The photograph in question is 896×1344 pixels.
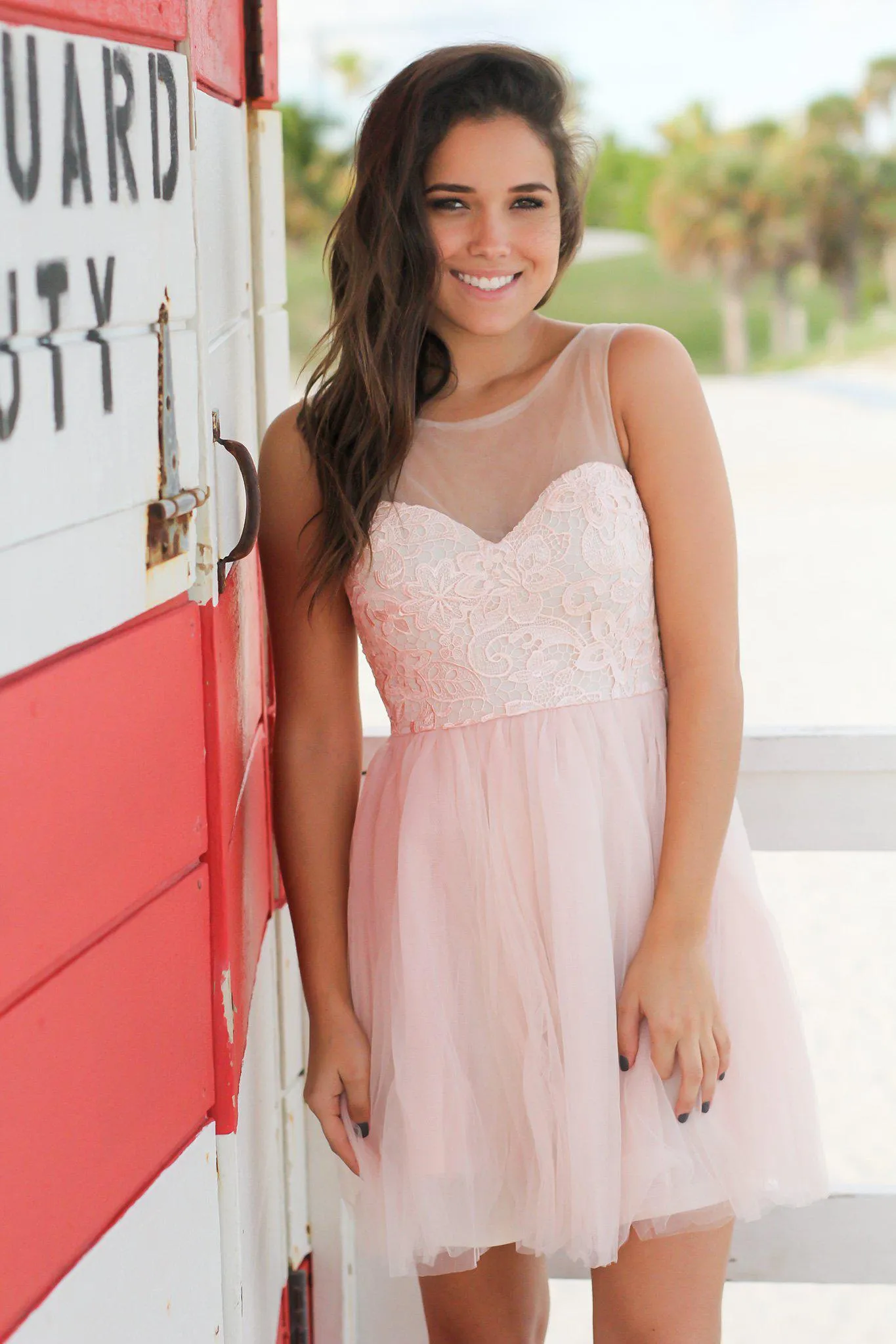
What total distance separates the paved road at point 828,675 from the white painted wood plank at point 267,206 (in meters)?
0.87

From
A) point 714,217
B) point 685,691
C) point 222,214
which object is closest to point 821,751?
point 685,691

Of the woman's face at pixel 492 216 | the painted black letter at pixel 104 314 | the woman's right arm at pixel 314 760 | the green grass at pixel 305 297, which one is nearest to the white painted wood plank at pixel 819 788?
the woman's right arm at pixel 314 760

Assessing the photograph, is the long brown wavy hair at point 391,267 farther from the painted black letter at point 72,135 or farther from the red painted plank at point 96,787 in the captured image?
the painted black letter at point 72,135

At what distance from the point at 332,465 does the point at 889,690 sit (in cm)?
818

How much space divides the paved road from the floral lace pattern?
18.4 inches

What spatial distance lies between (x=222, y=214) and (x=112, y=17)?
1.59ft

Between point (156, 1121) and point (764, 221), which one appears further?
point (764, 221)

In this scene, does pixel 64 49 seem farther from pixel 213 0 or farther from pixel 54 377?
pixel 213 0

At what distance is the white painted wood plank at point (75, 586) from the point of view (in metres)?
0.86

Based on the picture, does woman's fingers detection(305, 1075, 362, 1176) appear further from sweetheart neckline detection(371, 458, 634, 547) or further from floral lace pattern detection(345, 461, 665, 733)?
sweetheart neckline detection(371, 458, 634, 547)

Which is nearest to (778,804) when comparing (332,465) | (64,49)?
(332,465)

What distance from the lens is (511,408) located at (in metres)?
1.55

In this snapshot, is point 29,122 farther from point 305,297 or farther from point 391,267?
point 305,297

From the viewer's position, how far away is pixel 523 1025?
145 cm
